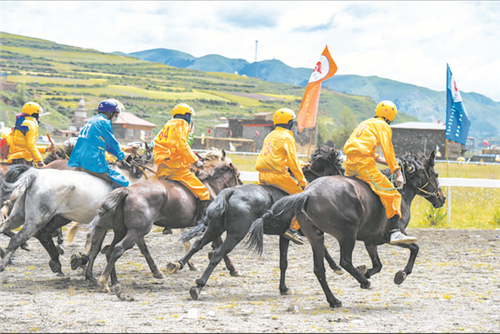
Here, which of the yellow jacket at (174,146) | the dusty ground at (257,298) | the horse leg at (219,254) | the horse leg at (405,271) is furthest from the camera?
the yellow jacket at (174,146)

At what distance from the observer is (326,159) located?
26.7 ft

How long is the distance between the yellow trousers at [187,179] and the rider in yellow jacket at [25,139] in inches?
129

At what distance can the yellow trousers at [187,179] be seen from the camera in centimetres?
773

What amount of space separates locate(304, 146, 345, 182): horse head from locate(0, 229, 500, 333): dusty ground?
1.62 metres

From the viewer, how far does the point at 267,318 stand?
17.9 feet

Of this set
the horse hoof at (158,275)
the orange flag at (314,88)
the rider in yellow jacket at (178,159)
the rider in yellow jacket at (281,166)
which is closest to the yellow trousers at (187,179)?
the rider in yellow jacket at (178,159)

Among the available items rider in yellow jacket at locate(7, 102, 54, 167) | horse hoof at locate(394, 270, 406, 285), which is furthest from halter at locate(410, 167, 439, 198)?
rider in yellow jacket at locate(7, 102, 54, 167)

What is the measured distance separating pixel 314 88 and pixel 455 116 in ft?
11.9

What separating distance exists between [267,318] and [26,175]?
3.94 meters

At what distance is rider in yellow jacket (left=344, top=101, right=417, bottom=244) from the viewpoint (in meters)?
6.90

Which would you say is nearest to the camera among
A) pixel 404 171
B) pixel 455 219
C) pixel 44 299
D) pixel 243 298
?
pixel 44 299

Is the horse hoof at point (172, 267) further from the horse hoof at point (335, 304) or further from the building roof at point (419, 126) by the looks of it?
the building roof at point (419, 126)

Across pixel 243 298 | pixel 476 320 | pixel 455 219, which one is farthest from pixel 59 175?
pixel 455 219

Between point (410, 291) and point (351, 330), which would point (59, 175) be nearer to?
point (351, 330)
